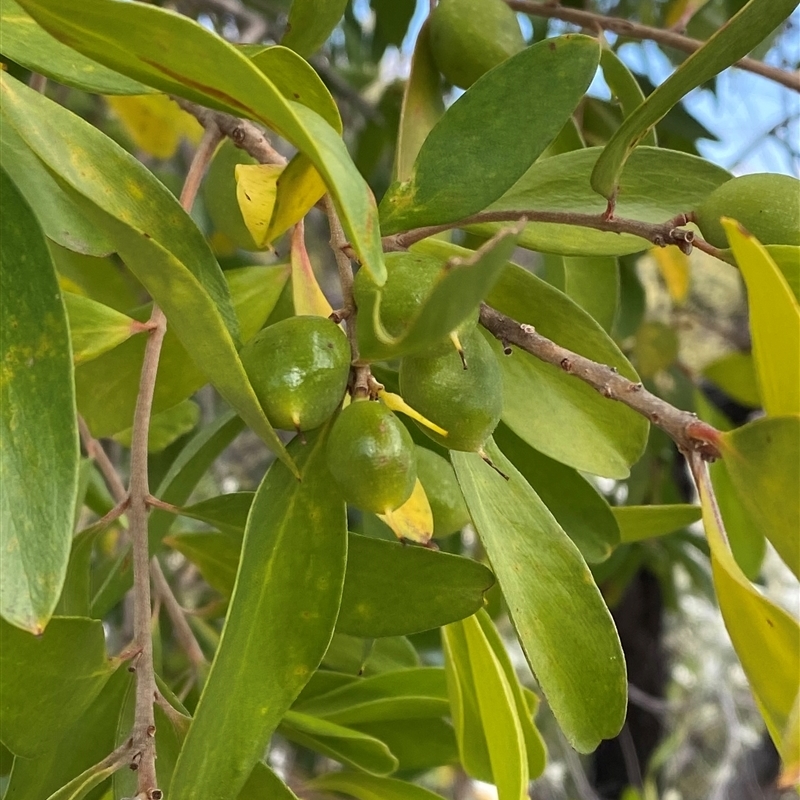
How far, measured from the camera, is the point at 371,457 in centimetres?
37

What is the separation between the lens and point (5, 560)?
33 centimetres

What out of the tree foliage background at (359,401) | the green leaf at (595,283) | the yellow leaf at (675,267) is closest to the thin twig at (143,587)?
the tree foliage background at (359,401)

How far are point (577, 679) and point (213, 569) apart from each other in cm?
34

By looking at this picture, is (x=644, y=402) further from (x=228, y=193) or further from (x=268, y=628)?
(x=228, y=193)

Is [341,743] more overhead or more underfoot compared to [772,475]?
more underfoot

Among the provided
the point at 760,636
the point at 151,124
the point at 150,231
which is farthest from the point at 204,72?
the point at 151,124

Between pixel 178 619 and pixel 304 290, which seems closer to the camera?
pixel 304 290

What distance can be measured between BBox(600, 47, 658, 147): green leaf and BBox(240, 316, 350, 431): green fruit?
0.37 meters

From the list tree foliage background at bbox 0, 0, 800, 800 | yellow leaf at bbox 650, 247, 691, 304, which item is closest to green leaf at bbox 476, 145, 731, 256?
tree foliage background at bbox 0, 0, 800, 800

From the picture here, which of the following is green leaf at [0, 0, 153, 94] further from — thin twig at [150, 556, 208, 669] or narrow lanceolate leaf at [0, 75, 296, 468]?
thin twig at [150, 556, 208, 669]

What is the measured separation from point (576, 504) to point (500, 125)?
0.31 metres

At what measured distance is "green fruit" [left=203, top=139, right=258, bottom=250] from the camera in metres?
0.65

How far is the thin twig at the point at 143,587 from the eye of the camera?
42 centimetres

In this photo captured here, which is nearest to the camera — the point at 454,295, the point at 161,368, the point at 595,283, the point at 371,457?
the point at 454,295
